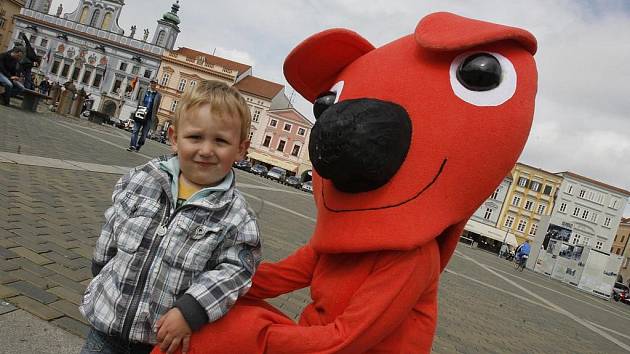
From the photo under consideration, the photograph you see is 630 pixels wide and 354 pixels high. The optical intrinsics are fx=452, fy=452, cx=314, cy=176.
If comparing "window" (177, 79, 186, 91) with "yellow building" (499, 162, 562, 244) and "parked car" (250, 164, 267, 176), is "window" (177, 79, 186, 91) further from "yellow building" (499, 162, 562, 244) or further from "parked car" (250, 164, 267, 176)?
"yellow building" (499, 162, 562, 244)

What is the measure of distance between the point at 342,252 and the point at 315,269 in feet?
0.86

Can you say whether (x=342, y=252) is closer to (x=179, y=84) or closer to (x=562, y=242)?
(x=562, y=242)

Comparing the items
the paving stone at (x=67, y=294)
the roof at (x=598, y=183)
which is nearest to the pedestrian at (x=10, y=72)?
the paving stone at (x=67, y=294)

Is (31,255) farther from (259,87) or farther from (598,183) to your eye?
(598,183)

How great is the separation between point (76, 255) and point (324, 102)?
238cm

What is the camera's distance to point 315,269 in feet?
5.06

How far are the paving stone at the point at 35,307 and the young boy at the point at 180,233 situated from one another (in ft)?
2.59

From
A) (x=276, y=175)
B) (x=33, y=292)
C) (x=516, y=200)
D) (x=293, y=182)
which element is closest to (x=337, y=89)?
(x=33, y=292)

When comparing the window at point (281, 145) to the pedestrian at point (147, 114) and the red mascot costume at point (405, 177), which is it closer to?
the pedestrian at point (147, 114)

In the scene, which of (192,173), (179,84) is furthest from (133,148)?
(179,84)

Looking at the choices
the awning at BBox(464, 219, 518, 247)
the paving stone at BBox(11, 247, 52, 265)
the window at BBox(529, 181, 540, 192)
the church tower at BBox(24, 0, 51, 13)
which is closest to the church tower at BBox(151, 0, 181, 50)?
the church tower at BBox(24, 0, 51, 13)

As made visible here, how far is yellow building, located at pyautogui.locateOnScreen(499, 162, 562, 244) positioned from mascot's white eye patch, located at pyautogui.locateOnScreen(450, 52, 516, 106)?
55452mm

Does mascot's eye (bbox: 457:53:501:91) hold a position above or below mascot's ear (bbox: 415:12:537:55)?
below

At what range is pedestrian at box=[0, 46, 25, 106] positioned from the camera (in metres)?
10.4
